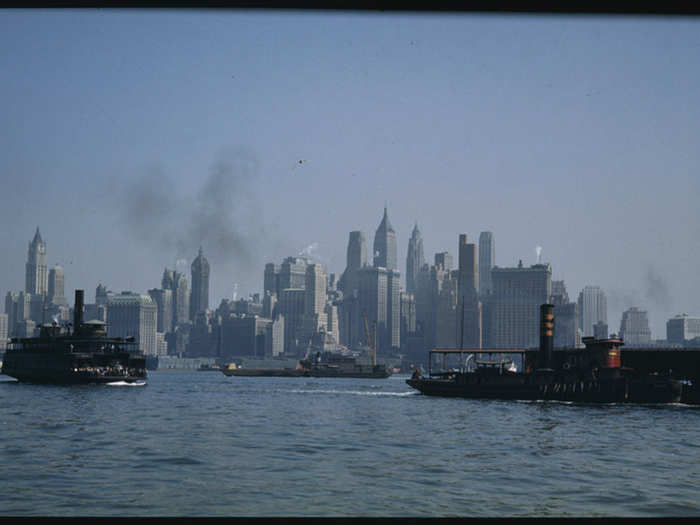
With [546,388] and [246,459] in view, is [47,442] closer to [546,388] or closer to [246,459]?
[246,459]

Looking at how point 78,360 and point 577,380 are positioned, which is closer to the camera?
point 577,380

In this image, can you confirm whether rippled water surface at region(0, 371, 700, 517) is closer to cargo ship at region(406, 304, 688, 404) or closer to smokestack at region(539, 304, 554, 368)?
cargo ship at region(406, 304, 688, 404)

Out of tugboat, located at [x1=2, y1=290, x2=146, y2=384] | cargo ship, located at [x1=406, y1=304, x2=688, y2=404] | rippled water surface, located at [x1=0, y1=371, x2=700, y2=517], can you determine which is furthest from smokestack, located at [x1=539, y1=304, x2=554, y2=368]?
tugboat, located at [x1=2, y1=290, x2=146, y2=384]

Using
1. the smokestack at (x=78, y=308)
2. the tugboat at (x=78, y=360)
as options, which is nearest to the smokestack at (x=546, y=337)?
the tugboat at (x=78, y=360)

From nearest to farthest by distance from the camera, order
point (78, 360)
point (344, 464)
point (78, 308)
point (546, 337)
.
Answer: point (344, 464) < point (546, 337) < point (78, 360) < point (78, 308)

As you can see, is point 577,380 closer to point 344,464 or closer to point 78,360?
point 344,464

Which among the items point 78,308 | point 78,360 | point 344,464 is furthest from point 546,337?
point 78,308
